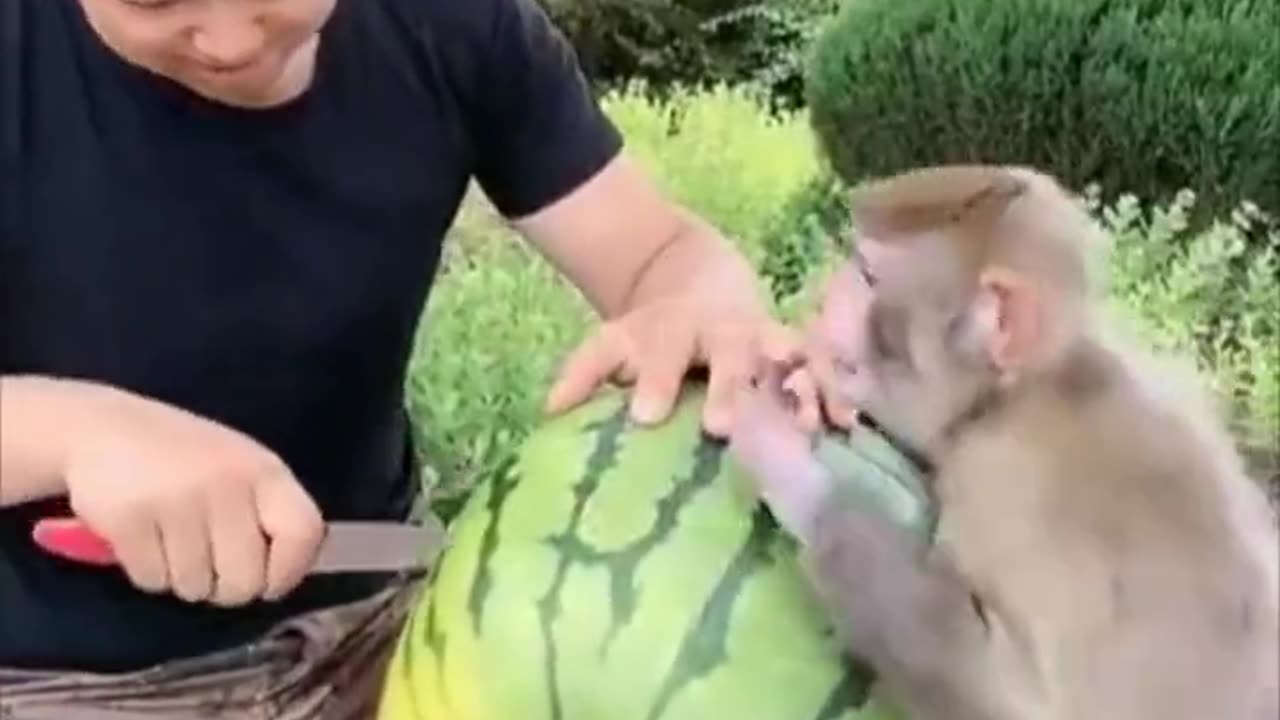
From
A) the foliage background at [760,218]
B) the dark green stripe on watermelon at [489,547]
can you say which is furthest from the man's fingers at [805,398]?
the foliage background at [760,218]

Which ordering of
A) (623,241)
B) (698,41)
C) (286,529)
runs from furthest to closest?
(698,41) → (623,241) → (286,529)

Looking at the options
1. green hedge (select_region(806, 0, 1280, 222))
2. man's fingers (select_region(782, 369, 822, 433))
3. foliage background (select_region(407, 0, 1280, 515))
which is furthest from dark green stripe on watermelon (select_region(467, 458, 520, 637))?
→ green hedge (select_region(806, 0, 1280, 222))

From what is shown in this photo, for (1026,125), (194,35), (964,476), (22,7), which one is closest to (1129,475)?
(964,476)

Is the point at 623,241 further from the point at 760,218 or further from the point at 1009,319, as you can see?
the point at 760,218

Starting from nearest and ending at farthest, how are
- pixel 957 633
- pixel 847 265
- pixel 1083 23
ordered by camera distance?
pixel 957 633, pixel 847 265, pixel 1083 23

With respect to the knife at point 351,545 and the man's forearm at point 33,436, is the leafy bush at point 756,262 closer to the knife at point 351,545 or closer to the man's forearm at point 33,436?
the knife at point 351,545

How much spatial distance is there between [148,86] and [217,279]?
0.09 meters

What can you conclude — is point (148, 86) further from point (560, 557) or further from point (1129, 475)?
point (1129, 475)

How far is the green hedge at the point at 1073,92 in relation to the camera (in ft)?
6.72

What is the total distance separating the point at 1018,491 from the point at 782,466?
99mm

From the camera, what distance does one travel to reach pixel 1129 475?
992mm

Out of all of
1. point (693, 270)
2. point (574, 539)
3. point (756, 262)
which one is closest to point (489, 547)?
point (574, 539)

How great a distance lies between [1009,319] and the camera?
40.5 inches

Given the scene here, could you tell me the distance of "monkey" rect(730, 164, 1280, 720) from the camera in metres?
0.94
